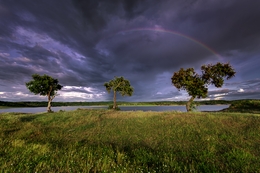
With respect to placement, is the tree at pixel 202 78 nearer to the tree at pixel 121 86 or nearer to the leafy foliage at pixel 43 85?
the tree at pixel 121 86

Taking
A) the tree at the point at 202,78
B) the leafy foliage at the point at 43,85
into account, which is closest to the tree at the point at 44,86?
the leafy foliage at the point at 43,85

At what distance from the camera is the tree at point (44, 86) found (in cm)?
4025

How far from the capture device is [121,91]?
5416 centimetres

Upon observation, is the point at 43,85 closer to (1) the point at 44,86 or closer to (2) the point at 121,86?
(1) the point at 44,86

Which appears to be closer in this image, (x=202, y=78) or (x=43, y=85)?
(x=202, y=78)

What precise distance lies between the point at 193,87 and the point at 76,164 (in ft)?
100

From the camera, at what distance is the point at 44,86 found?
4175cm

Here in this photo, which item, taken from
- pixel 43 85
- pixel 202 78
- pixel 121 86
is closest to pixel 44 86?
pixel 43 85

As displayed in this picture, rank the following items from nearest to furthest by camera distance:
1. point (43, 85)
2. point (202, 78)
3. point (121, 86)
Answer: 1. point (202, 78)
2. point (43, 85)
3. point (121, 86)

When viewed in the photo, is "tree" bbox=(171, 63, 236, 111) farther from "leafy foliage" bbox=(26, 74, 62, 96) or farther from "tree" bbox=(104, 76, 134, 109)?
"leafy foliage" bbox=(26, 74, 62, 96)

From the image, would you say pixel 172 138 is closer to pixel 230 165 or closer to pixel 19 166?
pixel 230 165

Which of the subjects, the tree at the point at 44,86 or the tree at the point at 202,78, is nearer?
the tree at the point at 202,78

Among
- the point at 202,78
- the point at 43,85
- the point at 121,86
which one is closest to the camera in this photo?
the point at 202,78

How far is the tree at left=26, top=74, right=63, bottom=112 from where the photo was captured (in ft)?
132
